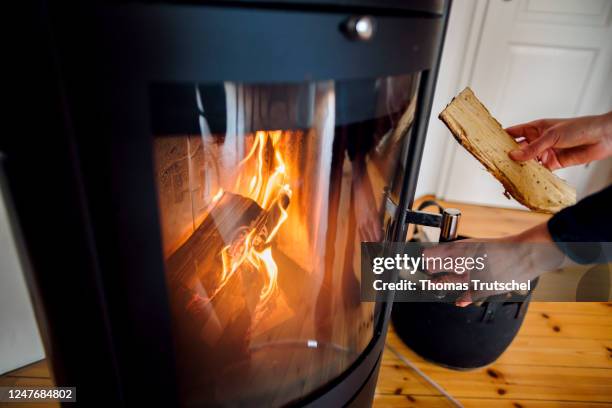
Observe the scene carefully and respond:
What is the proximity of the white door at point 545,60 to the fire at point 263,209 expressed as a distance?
5.15 feet

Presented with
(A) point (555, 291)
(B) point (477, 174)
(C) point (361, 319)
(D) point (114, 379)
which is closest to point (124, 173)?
(D) point (114, 379)

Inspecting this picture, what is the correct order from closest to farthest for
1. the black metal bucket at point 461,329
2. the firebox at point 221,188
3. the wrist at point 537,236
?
1. the firebox at point 221,188
2. the wrist at point 537,236
3. the black metal bucket at point 461,329

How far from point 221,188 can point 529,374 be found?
3.11ft

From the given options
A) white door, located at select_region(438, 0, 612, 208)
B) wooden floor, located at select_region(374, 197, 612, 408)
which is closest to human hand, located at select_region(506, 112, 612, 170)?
wooden floor, located at select_region(374, 197, 612, 408)

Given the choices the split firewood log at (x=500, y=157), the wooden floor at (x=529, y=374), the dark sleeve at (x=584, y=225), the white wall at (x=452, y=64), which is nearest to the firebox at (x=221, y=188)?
the split firewood log at (x=500, y=157)

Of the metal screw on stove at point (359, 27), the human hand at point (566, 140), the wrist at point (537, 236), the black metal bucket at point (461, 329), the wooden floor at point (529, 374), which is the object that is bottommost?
the wooden floor at point (529, 374)

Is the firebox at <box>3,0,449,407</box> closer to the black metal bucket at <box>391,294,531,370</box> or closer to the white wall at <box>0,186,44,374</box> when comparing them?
the black metal bucket at <box>391,294,531,370</box>

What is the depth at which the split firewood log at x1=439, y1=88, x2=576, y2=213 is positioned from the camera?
26.8 inches

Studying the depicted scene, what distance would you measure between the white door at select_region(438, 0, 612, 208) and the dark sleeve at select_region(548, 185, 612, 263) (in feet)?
4.47

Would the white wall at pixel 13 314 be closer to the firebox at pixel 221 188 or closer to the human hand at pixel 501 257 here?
the firebox at pixel 221 188

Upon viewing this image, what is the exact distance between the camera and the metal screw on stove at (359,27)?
1.22ft

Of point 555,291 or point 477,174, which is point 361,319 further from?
point 477,174

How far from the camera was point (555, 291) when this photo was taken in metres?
1.44

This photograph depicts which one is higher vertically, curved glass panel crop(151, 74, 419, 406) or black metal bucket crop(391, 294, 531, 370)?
curved glass panel crop(151, 74, 419, 406)
